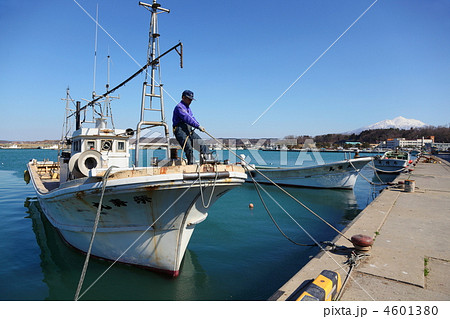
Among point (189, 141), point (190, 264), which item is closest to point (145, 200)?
point (189, 141)

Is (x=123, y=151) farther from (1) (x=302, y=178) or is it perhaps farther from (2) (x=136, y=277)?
(1) (x=302, y=178)

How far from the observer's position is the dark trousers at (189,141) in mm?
6510

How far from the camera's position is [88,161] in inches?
294

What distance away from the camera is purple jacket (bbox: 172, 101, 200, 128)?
6.12 metres

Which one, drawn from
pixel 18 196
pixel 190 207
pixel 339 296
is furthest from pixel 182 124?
pixel 18 196

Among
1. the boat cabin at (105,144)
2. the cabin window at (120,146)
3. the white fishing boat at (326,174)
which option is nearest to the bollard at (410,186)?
the white fishing boat at (326,174)

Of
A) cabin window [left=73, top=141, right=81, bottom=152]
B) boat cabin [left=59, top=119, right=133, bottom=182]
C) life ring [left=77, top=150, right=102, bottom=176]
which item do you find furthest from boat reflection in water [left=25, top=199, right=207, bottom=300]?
cabin window [left=73, top=141, right=81, bottom=152]

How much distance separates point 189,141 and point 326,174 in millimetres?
18154

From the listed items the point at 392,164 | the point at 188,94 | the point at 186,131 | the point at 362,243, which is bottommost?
→ the point at 362,243

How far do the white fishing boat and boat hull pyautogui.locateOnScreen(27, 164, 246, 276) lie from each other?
14100 millimetres

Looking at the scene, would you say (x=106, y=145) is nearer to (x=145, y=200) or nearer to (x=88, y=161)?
(x=88, y=161)

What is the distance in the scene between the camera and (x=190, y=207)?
636 centimetres

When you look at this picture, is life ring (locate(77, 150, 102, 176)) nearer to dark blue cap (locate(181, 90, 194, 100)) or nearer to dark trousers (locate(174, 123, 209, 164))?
dark trousers (locate(174, 123, 209, 164))

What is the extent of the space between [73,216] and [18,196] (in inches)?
590
